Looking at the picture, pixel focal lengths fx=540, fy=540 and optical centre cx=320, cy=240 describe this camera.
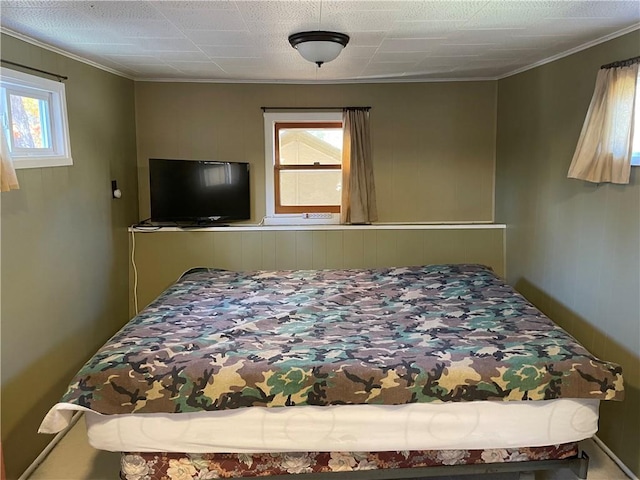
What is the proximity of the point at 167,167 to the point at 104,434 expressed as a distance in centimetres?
243

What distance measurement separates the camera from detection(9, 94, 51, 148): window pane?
290cm

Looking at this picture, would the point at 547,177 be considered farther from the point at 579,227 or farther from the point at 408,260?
the point at 408,260

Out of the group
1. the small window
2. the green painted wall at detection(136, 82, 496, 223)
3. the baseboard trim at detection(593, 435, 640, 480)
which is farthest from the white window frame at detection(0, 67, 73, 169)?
the baseboard trim at detection(593, 435, 640, 480)

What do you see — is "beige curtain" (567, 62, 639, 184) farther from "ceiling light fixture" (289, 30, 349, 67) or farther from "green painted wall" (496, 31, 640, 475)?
"ceiling light fixture" (289, 30, 349, 67)

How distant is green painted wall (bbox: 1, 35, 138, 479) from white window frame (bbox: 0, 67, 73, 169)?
0.21ft

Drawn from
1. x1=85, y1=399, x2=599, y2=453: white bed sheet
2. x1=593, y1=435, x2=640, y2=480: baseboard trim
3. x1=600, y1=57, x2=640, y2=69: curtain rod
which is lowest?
x1=593, y1=435, x2=640, y2=480: baseboard trim

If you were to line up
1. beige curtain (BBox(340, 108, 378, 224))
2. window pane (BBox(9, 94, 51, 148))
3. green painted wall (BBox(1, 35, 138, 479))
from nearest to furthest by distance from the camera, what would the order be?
green painted wall (BBox(1, 35, 138, 479)) → window pane (BBox(9, 94, 51, 148)) → beige curtain (BBox(340, 108, 378, 224))

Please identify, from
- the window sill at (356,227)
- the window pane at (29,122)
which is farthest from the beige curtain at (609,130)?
the window pane at (29,122)

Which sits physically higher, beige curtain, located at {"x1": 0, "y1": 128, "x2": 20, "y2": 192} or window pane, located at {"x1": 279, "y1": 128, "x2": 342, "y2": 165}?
window pane, located at {"x1": 279, "y1": 128, "x2": 342, "y2": 165}

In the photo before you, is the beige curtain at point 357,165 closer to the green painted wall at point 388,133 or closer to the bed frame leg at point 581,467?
the green painted wall at point 388,133

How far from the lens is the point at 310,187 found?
473cm

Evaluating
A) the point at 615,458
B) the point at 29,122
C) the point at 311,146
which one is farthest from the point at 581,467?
the point at 29,122

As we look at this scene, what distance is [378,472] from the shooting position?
2.36 meters

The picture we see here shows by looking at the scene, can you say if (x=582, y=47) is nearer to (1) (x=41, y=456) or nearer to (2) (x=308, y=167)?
(2) (x=308, y=167)
